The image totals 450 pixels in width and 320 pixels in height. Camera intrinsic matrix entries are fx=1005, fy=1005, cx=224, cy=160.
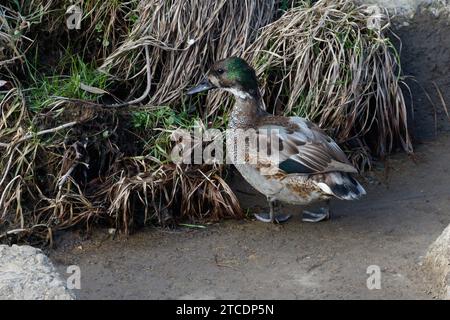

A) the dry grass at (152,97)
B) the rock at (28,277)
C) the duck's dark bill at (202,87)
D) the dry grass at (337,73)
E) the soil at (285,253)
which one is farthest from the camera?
the dry grass at (337,73)

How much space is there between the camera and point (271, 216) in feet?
20.3

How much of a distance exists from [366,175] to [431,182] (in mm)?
439

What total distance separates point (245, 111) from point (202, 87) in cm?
39

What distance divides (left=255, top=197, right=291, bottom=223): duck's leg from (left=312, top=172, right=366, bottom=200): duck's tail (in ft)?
1.11

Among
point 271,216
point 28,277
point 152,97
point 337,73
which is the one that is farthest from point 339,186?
point 28,277

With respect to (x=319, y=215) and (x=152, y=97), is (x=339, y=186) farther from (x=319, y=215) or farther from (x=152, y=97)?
(x=152, y=97)

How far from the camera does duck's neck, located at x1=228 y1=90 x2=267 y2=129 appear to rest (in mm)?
6312

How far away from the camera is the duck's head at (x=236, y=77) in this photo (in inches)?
251

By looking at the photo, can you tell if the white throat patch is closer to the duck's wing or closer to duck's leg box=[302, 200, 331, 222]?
the duck's wing

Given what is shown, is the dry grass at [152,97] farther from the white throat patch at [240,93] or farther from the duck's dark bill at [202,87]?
the white throat patch at [240,93]

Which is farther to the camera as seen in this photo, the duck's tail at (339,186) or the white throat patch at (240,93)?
the white throat patch at (240,93)

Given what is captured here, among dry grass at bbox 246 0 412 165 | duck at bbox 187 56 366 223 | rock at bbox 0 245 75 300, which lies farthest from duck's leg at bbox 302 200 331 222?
rock at bbox 0 245 75 300

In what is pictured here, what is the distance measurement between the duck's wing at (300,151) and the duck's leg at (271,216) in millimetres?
270

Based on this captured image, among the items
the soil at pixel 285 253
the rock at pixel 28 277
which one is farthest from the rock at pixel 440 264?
the rock at pixel 28 277
